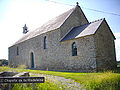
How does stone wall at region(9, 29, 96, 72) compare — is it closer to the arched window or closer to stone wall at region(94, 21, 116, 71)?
the arched window

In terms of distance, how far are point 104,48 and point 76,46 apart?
3162 mm

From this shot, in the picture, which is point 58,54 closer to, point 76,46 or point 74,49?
point 74,49

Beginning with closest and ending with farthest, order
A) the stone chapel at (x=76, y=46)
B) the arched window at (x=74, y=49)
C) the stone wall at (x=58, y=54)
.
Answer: the stone chapel at (x=76, y=46) → the stone wall at (x=58, y=54) → the arched window at (x=74, y=49)

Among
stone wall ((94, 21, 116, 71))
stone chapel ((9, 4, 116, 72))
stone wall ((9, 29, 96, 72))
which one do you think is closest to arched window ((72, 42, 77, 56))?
stone chapel ((9, 4, 116, 72))

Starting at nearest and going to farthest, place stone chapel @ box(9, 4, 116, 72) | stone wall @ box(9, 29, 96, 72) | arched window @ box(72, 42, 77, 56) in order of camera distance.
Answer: stone chapel @ box(9, 4, 116, 72)
stone wall @ box(9, 29, 96, 72)
arched window @ box(72, 42, 77, 56)

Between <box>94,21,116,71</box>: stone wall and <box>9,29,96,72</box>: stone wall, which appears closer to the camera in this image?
<box>94,21,116,71</box>: stone wall

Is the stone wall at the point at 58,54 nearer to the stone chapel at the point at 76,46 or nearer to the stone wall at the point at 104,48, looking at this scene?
the stone chapel at the point at 76,46

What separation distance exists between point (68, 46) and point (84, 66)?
10.8ft

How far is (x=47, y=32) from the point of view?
2025 centimetres

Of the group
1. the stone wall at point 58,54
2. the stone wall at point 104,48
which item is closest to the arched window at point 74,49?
the stone wall at point 58,54

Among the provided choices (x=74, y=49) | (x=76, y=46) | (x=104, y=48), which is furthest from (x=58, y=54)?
(x=104, y=48)

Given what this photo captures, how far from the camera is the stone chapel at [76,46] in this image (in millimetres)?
14188

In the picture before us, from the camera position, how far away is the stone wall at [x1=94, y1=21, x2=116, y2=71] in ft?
46.6

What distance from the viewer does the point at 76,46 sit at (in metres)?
15.5
